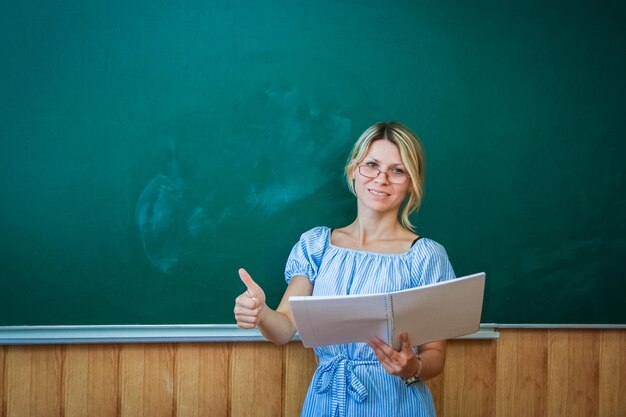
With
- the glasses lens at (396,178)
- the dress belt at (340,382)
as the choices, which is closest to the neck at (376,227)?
the glasses lens at (396,178)

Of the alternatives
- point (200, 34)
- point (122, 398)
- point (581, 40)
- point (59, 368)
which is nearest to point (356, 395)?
point (122, 398)

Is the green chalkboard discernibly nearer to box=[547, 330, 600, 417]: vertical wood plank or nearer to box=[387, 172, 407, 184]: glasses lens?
box=[547, 330, 600, 417]: vertical wood plank

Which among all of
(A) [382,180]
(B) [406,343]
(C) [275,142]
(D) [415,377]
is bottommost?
(D) [415,377]

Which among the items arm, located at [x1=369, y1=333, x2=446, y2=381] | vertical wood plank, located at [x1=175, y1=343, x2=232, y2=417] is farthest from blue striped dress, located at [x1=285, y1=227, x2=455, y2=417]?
vertical wood plank, located at [x1=175, y1=343, x2=232, y2=417]

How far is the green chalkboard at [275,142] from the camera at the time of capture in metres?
2.05

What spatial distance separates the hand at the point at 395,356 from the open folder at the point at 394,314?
0.05ft

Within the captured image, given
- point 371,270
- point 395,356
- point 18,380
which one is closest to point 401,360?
point 395,356

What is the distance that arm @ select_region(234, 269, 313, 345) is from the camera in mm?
1742

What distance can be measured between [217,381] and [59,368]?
0.47 m

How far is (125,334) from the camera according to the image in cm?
211

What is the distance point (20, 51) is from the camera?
202 centimetres

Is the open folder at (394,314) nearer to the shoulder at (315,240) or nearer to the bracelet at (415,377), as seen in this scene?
the bracelet at (415,377)

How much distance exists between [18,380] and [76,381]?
0.16 meters

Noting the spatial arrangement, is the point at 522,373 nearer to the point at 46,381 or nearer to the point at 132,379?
the point at 132,379
